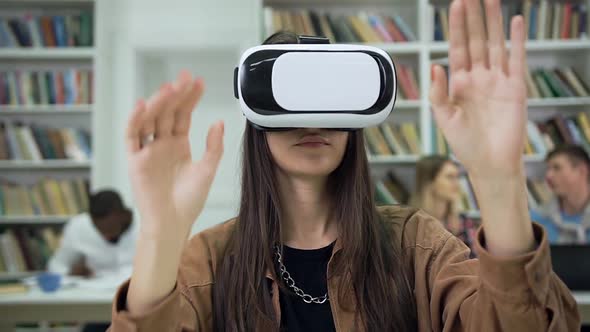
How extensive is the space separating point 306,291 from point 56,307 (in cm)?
161

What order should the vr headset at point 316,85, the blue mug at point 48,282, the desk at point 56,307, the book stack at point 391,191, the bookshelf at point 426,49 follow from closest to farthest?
the vr headset at point 316,85 → the desk at point 56,307 → the blue mug at point 48,282 → the bookshelf at point 426,49 → the book stack at point 391,191

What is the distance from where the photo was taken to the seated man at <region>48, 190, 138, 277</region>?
284 cm

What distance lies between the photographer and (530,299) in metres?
0.72

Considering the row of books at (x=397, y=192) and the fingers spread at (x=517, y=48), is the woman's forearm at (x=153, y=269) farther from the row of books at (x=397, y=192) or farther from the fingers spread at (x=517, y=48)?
the row of books at (x=397, y=192)

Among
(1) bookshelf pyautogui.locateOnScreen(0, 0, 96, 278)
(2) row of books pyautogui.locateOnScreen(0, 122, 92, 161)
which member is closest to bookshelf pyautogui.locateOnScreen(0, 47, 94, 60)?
(1) bookshelf pyautogui.locateOnScreen(0, 0, 96, 278)

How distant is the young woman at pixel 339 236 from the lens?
71 centimetres

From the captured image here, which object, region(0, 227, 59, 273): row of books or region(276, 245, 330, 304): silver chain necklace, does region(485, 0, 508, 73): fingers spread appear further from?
region(0, 227, 59, 273): row of books

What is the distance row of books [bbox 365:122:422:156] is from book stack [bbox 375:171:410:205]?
0.17m

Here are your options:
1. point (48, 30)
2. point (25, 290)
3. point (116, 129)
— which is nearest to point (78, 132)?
point (116, 129)

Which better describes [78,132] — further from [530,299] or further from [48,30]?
[530,299]

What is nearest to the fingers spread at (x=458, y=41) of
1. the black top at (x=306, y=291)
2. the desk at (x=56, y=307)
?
the black top at (x=306, y=291)

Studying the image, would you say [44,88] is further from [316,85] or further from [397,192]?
[316,85]

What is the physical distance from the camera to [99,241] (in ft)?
9.52

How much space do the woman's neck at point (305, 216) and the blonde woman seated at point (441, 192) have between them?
205cm
